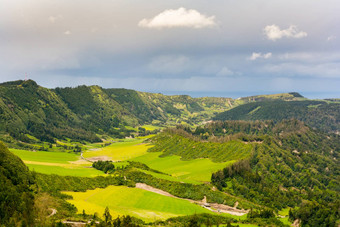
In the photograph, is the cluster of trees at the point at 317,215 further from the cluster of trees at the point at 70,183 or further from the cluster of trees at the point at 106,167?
the cluster of trees at the point at 106,167

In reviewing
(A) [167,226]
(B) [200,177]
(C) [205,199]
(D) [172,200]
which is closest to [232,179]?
(B) [200,177]

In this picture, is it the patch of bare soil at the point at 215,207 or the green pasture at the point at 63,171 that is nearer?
the patch of bare soil at the point at 215,207

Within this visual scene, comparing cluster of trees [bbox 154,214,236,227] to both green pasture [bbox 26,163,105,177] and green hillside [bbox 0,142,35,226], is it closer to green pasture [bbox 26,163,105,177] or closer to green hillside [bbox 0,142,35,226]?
green hillside [bbox 0,142,35,226]

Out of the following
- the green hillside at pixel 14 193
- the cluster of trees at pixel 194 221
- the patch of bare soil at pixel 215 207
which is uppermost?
the green hillside at pixel 14 193

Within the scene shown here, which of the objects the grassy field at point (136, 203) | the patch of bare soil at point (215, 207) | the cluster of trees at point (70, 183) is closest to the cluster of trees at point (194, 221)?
the grassy field at point (136, 203)

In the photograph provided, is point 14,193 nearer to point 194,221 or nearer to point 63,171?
point 194,221

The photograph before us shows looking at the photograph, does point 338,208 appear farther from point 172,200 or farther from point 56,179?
point 56,179

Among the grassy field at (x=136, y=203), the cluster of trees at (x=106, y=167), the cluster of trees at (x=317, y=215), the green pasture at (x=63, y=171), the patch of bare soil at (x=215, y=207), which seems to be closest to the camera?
the grassy field at (x=136, y=203)

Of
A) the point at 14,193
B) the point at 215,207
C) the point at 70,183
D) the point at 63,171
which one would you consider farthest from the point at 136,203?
the point at 63,171
